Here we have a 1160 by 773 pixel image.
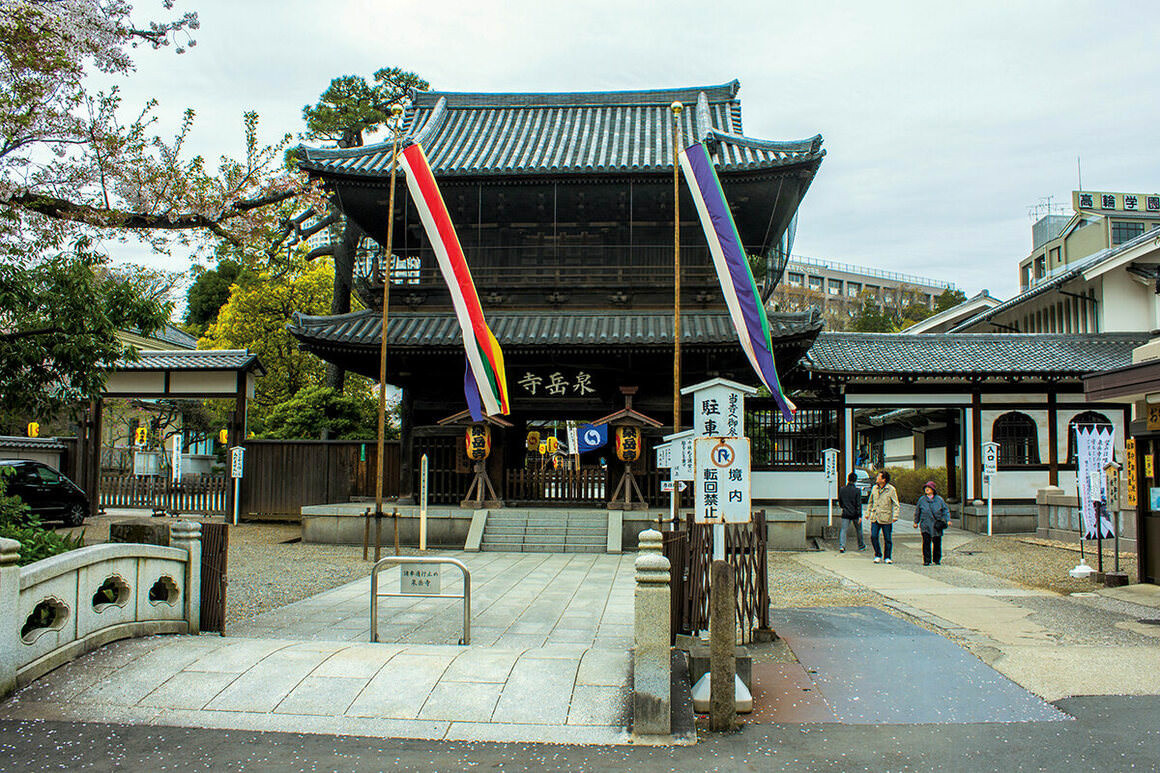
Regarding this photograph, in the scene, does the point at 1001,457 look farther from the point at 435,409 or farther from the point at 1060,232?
the point at 1060,232

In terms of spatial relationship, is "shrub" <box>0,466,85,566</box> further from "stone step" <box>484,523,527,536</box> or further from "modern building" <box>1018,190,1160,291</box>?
"modern building" <box>1018,190,1160,291</box>

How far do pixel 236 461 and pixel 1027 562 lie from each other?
58.2 feet

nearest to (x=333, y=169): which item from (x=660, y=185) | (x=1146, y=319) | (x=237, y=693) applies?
(x=660, y=185)

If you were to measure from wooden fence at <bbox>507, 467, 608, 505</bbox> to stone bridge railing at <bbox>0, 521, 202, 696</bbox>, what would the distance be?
9770 mm

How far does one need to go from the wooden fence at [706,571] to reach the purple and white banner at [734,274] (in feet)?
11.3

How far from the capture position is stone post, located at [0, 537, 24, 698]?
578 cm

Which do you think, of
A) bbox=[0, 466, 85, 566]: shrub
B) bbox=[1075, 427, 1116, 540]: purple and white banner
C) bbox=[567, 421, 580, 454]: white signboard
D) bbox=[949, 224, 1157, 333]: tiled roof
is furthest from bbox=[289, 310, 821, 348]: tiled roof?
bbox=[949, 224, 1157, 333]: tiled roof

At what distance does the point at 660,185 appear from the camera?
58.3ft

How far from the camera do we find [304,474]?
66.1 ft

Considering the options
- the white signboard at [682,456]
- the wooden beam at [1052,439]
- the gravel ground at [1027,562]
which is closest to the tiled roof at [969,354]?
the wooden beam at [1052,439]

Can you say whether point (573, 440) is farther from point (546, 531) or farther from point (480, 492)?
point (480, 492)

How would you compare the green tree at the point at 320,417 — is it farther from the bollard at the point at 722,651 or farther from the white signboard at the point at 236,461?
the bollard at the point at 722,651

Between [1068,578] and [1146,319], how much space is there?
16.0 metres

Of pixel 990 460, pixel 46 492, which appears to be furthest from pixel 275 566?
pixel 990 460
